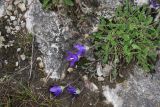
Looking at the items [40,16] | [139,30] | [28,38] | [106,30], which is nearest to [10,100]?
[28,38]

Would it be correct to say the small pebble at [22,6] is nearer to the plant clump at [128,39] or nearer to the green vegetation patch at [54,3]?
the green vegetation patch at [54,3]

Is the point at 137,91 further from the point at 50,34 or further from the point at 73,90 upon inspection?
the point at 50,34

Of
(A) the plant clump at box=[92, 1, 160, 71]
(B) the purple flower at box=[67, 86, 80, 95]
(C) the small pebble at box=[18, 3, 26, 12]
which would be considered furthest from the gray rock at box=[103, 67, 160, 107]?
(C) the small pebble at box=[18, 3, 26, 12]

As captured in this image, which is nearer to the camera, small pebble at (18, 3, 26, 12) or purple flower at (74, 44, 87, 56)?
purple flower at (74, 44, 87, 56)

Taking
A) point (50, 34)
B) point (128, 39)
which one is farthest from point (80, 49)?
point (128, 39)

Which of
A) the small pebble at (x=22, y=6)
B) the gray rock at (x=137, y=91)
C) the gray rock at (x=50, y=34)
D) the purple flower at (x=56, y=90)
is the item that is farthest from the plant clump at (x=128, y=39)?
the small pebble at (x=22, y=6)

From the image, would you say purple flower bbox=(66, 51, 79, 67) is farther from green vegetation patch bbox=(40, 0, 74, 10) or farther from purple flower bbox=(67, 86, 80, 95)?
green vegetation patch bbox=(40, 0, 74, 10)
